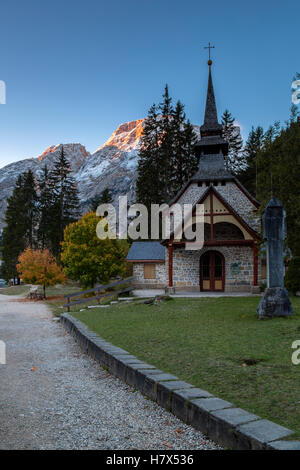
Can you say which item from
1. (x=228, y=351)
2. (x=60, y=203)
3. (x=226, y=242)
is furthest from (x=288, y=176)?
(x=60, y=203)

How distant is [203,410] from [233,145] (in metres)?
48.7

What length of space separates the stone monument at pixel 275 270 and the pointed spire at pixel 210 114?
19059 millimetres

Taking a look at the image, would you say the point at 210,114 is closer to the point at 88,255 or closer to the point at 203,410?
the point at 88,255

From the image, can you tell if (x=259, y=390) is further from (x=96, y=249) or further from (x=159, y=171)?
(x=159, y=171)

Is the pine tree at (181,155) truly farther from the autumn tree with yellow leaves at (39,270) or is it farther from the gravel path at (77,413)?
the gravel path at (77,413)

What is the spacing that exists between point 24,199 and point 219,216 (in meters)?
39.6

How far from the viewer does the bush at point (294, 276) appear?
1559 cm

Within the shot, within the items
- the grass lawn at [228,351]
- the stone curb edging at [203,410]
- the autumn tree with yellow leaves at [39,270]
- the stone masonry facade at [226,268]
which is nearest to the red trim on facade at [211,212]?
the stone masonry facade at [226,268]

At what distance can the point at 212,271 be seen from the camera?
21938 mm

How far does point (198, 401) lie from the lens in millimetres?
3869

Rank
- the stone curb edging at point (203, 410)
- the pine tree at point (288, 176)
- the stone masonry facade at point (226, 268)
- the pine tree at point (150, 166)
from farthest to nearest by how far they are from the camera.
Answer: the pine tree at point (150, 166) < the stone masonry facade at point (226, 268) < the pine tree at point (288, 176) < the stone curb edging at point (203, 410)

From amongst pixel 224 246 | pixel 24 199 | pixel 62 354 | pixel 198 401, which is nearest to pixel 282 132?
pixel 224 246

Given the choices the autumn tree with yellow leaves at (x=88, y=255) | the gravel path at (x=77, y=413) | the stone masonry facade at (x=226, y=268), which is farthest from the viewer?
the autumn tree with yellow leaves at (x=88, y=255)
